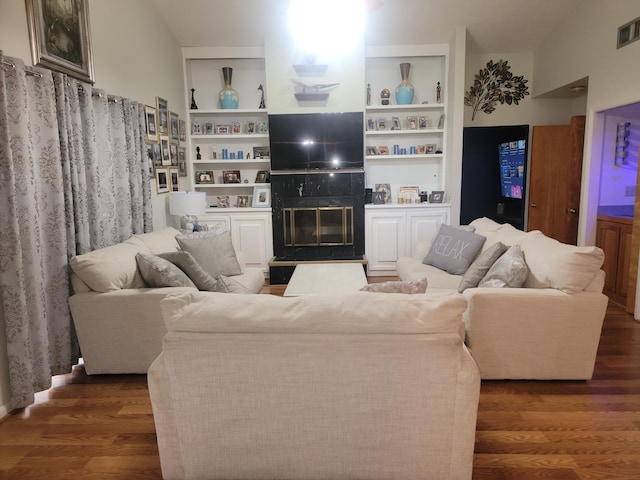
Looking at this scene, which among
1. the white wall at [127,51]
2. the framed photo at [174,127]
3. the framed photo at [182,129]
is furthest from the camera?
the framed photo at [182,129]

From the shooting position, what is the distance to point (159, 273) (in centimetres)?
290

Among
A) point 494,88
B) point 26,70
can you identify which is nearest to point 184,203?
point 26,70

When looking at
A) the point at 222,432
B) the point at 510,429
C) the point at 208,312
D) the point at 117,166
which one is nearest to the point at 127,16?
the point at 117,166

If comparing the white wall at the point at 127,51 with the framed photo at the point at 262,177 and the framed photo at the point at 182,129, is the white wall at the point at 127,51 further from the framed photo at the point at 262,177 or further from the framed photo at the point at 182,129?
the framed photo at the point at 262,177

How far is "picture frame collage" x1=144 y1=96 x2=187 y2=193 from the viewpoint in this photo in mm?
4418

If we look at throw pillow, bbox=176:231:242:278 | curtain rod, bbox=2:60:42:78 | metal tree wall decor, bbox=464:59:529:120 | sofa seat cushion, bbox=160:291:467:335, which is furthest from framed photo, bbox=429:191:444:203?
curtain rod, bbox=2:60:42:78

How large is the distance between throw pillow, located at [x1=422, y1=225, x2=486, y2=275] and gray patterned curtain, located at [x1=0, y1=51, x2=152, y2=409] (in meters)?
2.75

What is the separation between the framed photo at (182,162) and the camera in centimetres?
534

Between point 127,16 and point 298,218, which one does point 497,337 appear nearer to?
point 298,218

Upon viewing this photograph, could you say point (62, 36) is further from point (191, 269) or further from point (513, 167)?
point (513, 167)

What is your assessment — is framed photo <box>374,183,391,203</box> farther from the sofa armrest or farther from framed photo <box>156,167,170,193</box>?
the sofa armrest

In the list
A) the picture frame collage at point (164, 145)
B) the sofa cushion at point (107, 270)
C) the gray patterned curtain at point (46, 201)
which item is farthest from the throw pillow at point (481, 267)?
the picture frame collage at point (164, 145)

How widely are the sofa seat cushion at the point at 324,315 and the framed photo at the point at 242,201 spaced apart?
4402 millimetres

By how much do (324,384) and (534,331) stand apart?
1693mm
